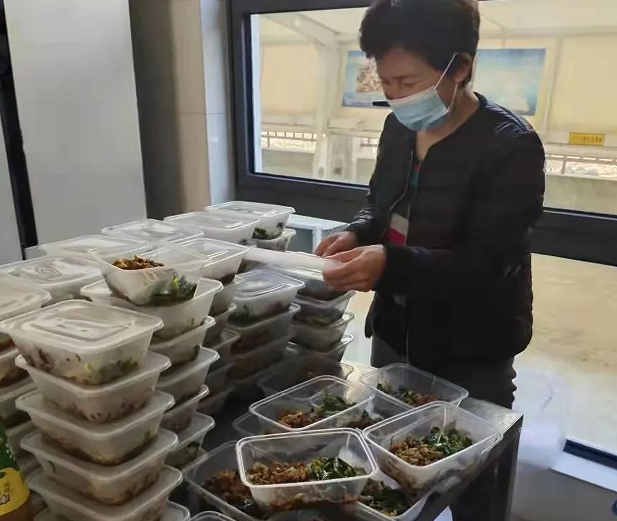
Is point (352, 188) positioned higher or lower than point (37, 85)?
lower

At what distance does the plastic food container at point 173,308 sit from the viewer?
0.95 meters

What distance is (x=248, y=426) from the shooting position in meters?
1.11

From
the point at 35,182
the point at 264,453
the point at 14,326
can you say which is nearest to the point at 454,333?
the point at 264,453

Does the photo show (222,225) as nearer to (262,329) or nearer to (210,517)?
(262,329)

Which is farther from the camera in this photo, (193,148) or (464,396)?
(193,148)

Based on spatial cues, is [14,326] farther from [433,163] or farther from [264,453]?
A: [433,163]

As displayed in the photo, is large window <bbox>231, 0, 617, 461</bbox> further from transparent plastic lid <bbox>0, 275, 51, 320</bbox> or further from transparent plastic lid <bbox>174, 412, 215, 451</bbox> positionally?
transparent plastic lid <bbox>0, 275, 51, 320</bbox>

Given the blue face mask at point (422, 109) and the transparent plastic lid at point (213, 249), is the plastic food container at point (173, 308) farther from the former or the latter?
the blue face mask at point (422, 109)

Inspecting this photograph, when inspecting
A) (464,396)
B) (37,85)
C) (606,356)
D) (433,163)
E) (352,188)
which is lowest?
(606,356)

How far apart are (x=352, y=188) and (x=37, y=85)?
998mm

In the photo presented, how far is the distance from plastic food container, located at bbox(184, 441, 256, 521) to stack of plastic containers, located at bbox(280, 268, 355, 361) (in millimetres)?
339

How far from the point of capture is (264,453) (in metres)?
0.97

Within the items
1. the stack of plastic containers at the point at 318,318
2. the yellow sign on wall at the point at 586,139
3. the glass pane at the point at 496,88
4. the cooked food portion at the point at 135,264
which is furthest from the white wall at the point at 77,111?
the yellow sign on wall at the point at 586,139

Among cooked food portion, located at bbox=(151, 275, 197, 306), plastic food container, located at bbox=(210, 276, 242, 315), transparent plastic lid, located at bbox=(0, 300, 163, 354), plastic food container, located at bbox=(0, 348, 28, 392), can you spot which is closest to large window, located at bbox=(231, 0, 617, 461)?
plastic food container, located at bbox=(210, 276, 242, 315)
